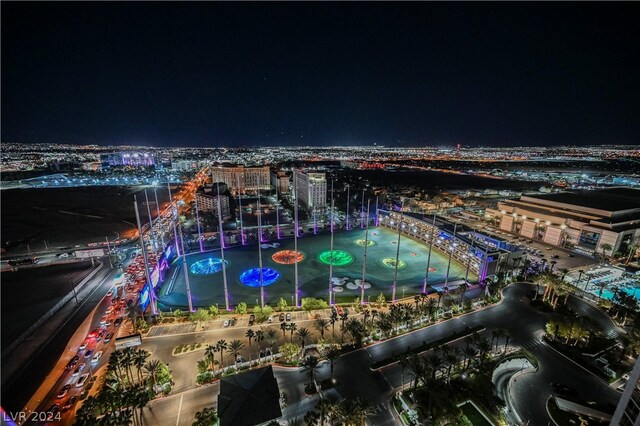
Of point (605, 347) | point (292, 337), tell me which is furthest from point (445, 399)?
point (605, 347)

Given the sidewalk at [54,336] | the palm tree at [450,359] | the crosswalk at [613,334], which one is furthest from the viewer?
the crosswalk at [613,334]

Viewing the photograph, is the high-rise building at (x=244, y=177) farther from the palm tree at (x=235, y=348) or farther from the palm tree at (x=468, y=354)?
the palm tree at (x=468, y=354)

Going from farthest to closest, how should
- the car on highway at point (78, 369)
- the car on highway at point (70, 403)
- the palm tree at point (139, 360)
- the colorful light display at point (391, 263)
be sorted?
1. the colorful light display at point (391, 263)
2. the car on highway at point (78, 369)
3. the palm tree at point (139, 360)
4. the car on highway at point (70, 403)

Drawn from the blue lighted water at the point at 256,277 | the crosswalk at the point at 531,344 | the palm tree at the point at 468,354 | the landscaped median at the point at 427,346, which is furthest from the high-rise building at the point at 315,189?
the palm tree at the point at 468,354

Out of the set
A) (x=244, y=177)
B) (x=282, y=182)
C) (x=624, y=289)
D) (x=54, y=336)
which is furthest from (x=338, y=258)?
Answer: (x=244, y=177)

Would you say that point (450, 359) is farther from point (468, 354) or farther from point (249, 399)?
point (249, 399)

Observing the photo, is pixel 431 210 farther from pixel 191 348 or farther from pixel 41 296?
pixel 41 296
